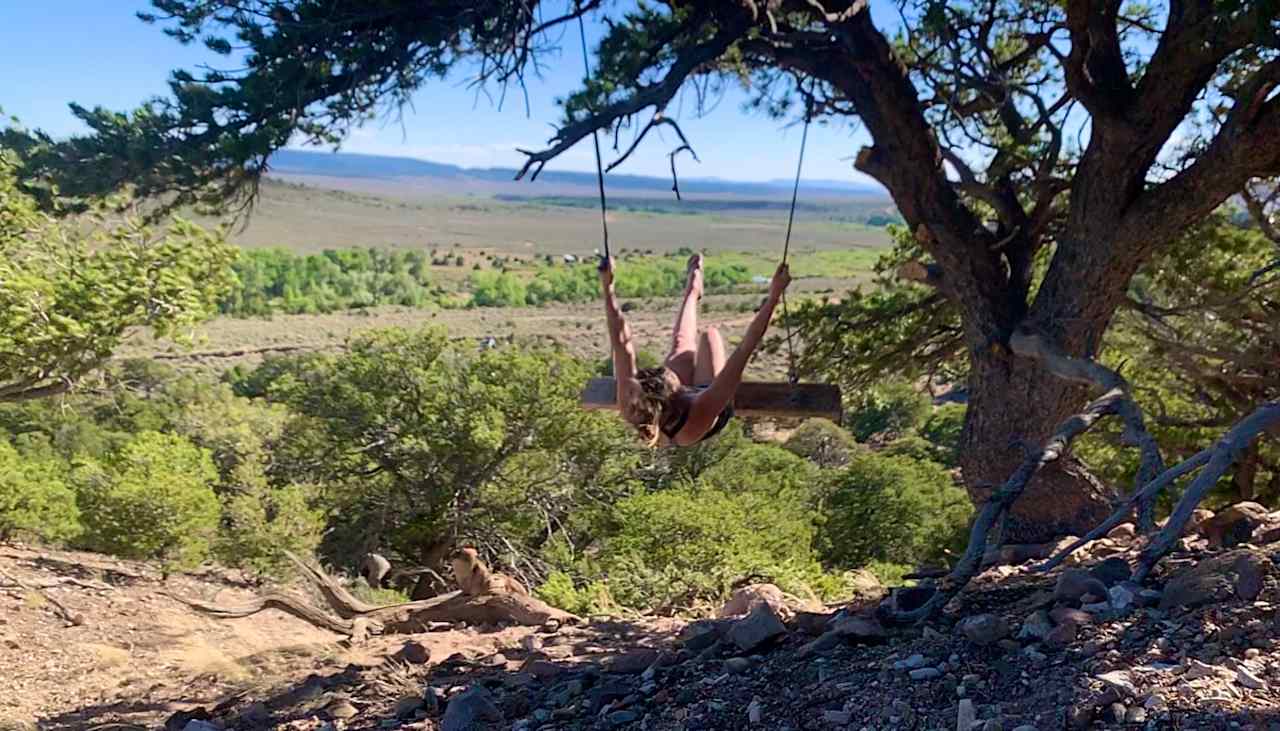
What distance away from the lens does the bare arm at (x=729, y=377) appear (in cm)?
445

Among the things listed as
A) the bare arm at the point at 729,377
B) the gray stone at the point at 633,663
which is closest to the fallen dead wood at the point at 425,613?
the bare arm at the point at 729,377

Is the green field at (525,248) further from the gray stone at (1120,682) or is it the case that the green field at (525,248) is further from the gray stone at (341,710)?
the gray stone at (1120,682)

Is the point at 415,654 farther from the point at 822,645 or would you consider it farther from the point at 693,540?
the point at 693,540

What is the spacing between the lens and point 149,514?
9781 mm

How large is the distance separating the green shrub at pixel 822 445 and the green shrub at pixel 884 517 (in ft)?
35.4

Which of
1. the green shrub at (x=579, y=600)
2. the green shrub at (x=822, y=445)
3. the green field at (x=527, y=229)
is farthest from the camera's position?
the green field at (x=527, y=229)

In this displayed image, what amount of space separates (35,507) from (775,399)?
9.57m

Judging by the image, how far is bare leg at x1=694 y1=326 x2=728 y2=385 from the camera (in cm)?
544

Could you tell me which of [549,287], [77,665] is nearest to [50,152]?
[77,665]

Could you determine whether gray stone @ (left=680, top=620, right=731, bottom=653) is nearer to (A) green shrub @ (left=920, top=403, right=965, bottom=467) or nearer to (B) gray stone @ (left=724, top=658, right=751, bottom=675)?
(B) gray stone @ (left=724, top=658, right=751, bottom=675)

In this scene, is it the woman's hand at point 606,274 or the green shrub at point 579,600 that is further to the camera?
the green shrub at point 579,600

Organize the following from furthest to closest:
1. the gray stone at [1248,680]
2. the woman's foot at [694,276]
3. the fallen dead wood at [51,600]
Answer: the fallen dead wood at [51,600]
the woman's foot at [694,276]
the gray stone at [1248,680]

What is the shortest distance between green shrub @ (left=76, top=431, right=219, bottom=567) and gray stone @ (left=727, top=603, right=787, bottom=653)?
7.89 meters

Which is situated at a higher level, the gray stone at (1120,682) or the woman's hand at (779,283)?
the woman's hand at (779,283)
